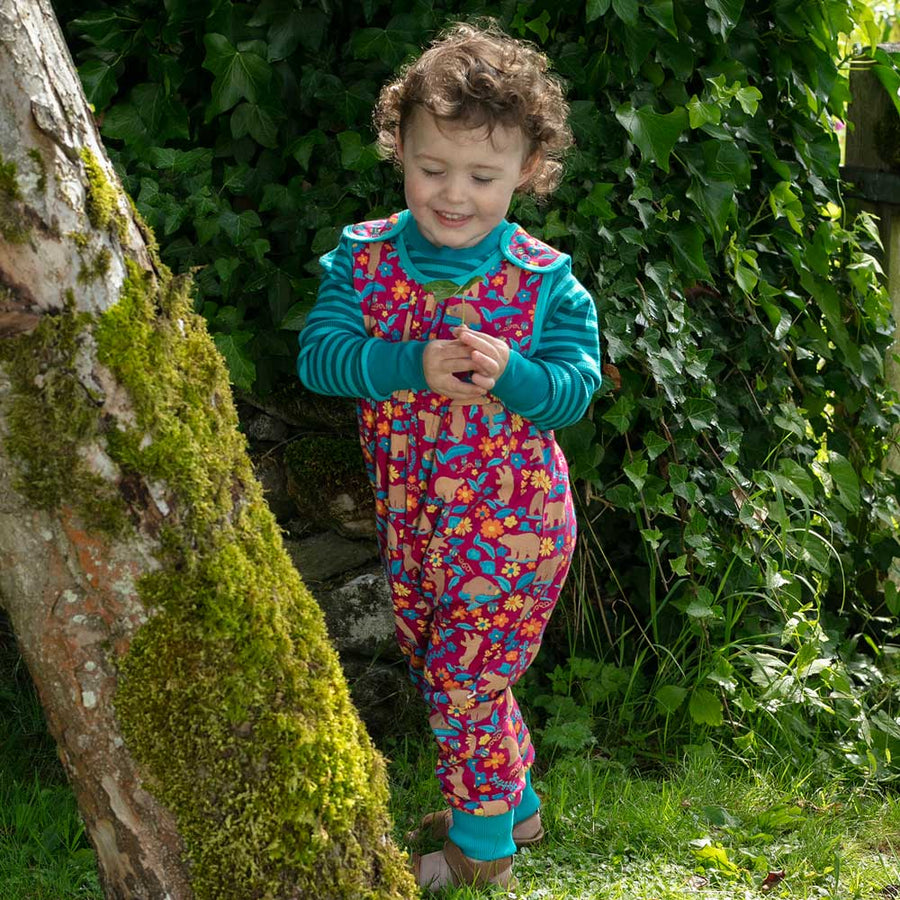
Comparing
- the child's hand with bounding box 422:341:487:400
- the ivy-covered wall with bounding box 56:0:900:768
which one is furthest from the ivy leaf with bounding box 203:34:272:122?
the child's hand with bounding box 422:341:487:400

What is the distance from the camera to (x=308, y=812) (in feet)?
6.00

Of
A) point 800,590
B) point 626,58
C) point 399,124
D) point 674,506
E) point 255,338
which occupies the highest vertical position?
point 626,58

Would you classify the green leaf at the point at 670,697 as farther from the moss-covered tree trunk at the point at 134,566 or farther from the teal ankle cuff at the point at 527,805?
the moss-covered tree trunk at the point at 134,566

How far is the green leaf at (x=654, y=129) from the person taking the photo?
2.97 metres

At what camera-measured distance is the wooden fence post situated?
360 cm

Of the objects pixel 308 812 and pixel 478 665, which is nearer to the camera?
pixel 308 812

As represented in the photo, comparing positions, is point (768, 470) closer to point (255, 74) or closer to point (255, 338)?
point (255, 338)

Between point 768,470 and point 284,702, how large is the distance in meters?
2.02

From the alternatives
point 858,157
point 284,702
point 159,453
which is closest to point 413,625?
point 284,702

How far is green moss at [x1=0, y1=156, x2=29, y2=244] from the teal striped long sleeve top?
846mm

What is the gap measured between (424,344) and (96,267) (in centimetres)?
76

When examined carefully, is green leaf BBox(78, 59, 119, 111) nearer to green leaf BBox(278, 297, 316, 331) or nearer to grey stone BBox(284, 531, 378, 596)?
green leaf BBox(278, 297, 316, 331)

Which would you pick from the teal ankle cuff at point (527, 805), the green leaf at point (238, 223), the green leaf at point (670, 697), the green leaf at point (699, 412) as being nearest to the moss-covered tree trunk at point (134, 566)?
→ the teal ankle cuff at point (527, 805)

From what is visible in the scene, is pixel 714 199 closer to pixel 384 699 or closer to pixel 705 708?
pixel 705 708
